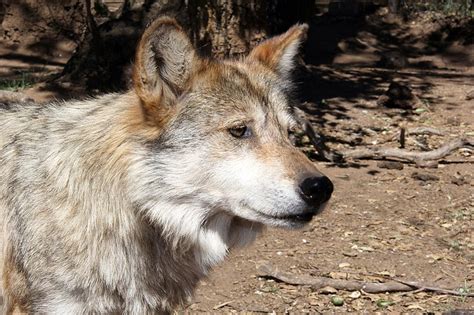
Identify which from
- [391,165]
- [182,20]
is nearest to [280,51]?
[391,165]

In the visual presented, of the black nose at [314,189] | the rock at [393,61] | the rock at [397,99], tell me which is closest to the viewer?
the black nose at [314,189]

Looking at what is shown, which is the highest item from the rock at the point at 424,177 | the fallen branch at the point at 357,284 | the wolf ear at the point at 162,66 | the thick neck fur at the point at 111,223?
the wolf ear at the point at 162,66

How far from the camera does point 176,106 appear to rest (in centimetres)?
390

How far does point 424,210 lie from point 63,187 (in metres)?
4.18

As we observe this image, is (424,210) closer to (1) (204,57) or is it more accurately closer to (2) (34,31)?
(1) (204,57)

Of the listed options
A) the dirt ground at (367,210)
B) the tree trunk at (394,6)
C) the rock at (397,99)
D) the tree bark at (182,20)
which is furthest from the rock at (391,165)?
the tree trunk at (394,6)

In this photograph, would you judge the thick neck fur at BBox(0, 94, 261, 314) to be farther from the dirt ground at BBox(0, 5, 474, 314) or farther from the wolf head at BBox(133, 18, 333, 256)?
the dirt ground at BBox(0, 5, 474, 314)

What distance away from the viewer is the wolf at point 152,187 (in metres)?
3.78

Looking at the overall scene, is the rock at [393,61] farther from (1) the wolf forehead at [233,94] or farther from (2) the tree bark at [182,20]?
(1) the wolf forehead at [233,94]

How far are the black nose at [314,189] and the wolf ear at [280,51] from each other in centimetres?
98

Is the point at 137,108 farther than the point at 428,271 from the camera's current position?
No

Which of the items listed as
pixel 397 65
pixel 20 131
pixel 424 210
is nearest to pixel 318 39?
pixel 397 65

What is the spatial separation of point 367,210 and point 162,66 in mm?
3862

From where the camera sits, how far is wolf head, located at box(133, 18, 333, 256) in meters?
3.71
